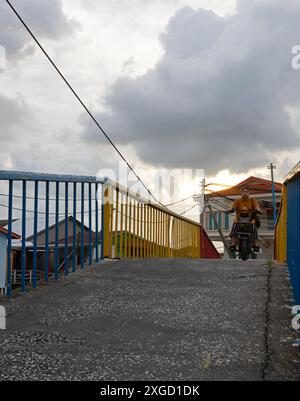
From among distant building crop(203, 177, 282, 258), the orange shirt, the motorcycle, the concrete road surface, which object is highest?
distant building crop(203, 177, 282, 258)

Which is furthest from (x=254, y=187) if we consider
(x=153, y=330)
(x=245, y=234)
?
(x=153, y=330)

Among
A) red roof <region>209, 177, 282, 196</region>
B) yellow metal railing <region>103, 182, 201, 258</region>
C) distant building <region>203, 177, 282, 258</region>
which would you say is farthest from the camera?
red roof <region>209, 177, 282, 196</region>

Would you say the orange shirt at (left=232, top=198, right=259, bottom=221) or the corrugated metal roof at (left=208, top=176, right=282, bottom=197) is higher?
the corrugated metal roof at (left=208, top=176, right=282, bottom=197)

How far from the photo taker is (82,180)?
5977mm

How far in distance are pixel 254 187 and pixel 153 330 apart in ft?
114

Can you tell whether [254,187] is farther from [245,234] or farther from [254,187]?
[245,234]

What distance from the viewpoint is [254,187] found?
123 ft

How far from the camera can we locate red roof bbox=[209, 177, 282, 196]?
37.0 m

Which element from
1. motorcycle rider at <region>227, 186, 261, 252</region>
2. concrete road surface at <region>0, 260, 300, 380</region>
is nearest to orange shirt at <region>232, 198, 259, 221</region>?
motorcycle rider at <region>227, 186, 261, 252</region>

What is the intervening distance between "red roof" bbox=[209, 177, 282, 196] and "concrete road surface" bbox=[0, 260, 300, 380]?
32.3 m

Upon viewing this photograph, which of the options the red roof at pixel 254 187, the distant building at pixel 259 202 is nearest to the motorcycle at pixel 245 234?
the distant building at pixel 259 202

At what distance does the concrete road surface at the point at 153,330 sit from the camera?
2877 millimetres

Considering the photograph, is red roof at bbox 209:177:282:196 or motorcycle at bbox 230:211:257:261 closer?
motorcycle at bbox 230:211:257:261

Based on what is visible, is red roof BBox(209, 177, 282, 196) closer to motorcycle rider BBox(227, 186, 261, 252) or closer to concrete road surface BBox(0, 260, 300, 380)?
motorcycle rider BBox(227, 186, 261, 252)
